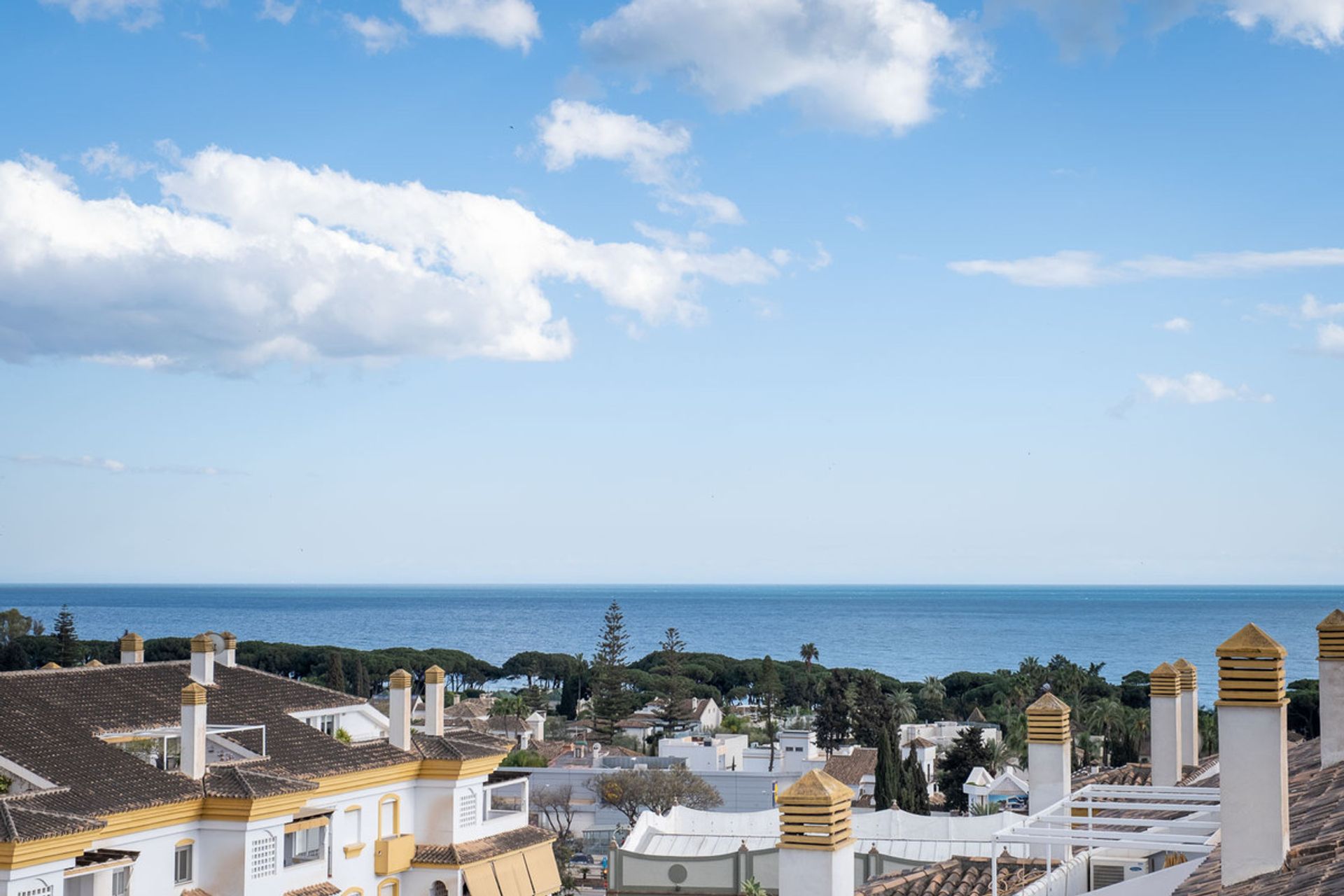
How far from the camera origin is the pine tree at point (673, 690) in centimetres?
6938

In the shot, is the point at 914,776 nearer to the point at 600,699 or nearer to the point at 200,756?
the point at 200,756

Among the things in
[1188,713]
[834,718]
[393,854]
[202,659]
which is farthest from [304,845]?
[834,718]

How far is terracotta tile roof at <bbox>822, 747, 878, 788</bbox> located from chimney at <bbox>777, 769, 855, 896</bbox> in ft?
128

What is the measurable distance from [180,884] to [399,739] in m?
7.41

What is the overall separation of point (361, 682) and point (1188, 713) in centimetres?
6768

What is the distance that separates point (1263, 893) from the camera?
Answer: 6.18 metres

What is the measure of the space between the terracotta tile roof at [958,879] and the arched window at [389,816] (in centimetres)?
1499

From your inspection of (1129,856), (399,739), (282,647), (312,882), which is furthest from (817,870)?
(282,647)

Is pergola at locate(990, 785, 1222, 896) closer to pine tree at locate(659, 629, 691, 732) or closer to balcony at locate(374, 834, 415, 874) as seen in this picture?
balcony at locate(374, 834, 415, 874)

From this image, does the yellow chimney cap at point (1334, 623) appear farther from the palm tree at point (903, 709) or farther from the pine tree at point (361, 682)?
the pine tree at point (361, 682)

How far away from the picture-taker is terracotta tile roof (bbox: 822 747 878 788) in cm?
4719

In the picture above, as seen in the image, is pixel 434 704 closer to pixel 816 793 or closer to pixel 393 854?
pixel 393 854

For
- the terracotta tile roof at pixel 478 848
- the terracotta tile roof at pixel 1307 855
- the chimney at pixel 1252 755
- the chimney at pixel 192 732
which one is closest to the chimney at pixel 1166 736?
the terracotta tile roof at pixel 1307 855

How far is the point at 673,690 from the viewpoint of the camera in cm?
8212
